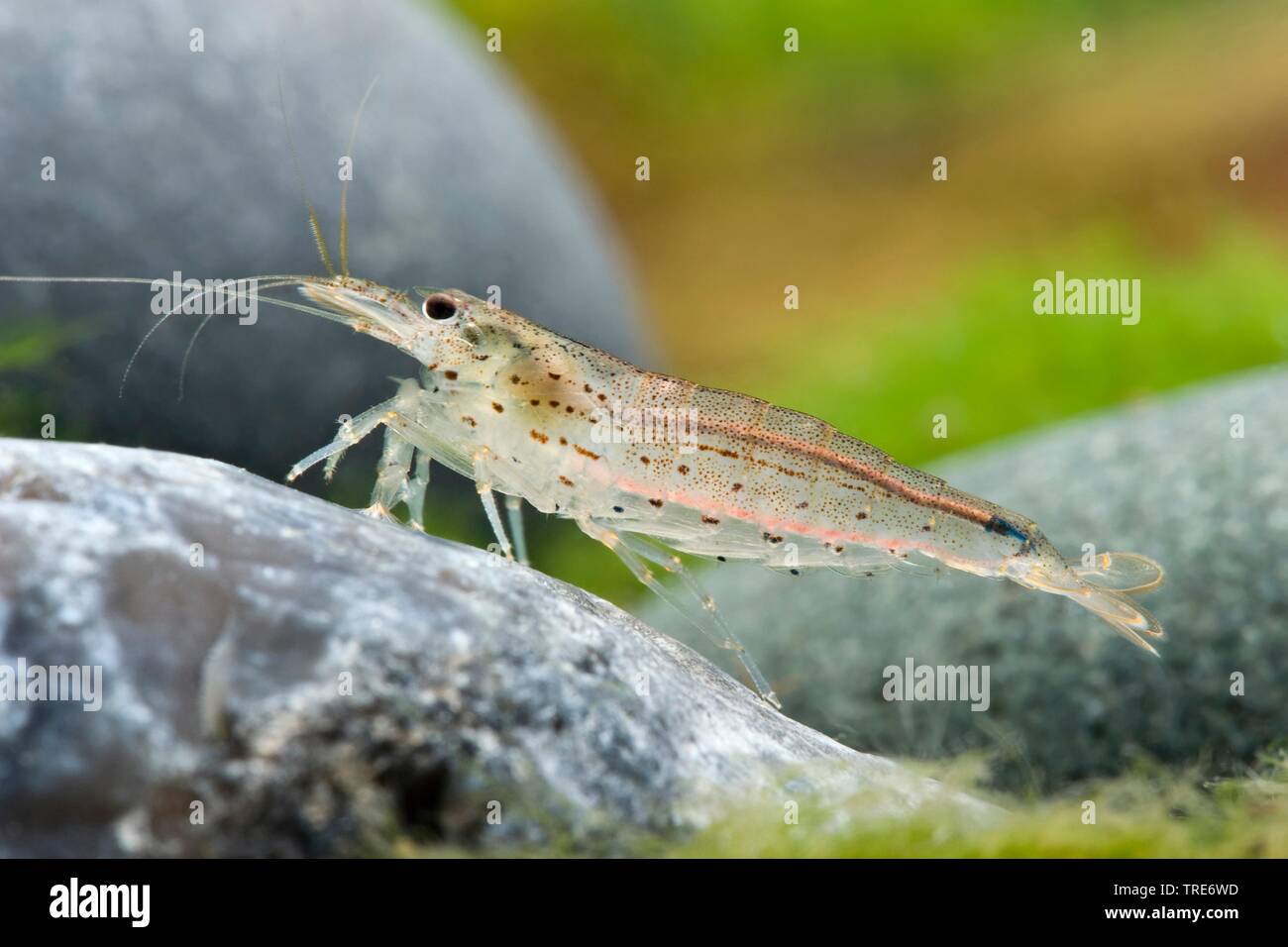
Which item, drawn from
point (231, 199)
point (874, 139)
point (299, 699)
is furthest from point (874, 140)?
point (299, 699)

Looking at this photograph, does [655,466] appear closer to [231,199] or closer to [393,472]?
[393,472]

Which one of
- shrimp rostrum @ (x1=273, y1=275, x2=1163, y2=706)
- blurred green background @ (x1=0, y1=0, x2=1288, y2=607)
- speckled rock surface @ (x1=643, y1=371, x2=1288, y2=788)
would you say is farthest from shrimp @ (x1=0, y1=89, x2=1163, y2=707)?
blurred green background @ (x1=0, y1=0, x2=1288, y2=607)

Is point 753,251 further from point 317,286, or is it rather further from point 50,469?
point 50,469

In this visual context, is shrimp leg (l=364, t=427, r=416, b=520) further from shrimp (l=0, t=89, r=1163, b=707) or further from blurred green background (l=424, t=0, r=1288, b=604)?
blurred green background (l=424, t=0, r=1288, b=604)

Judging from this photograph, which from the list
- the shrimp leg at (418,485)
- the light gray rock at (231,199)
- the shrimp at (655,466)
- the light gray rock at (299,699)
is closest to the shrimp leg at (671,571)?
the shrimp at (655,466)

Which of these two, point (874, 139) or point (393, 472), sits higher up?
point (874, 139)

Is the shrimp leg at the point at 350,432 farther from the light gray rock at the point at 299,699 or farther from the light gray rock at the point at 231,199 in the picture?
the light gray rock at the point at 231,199
